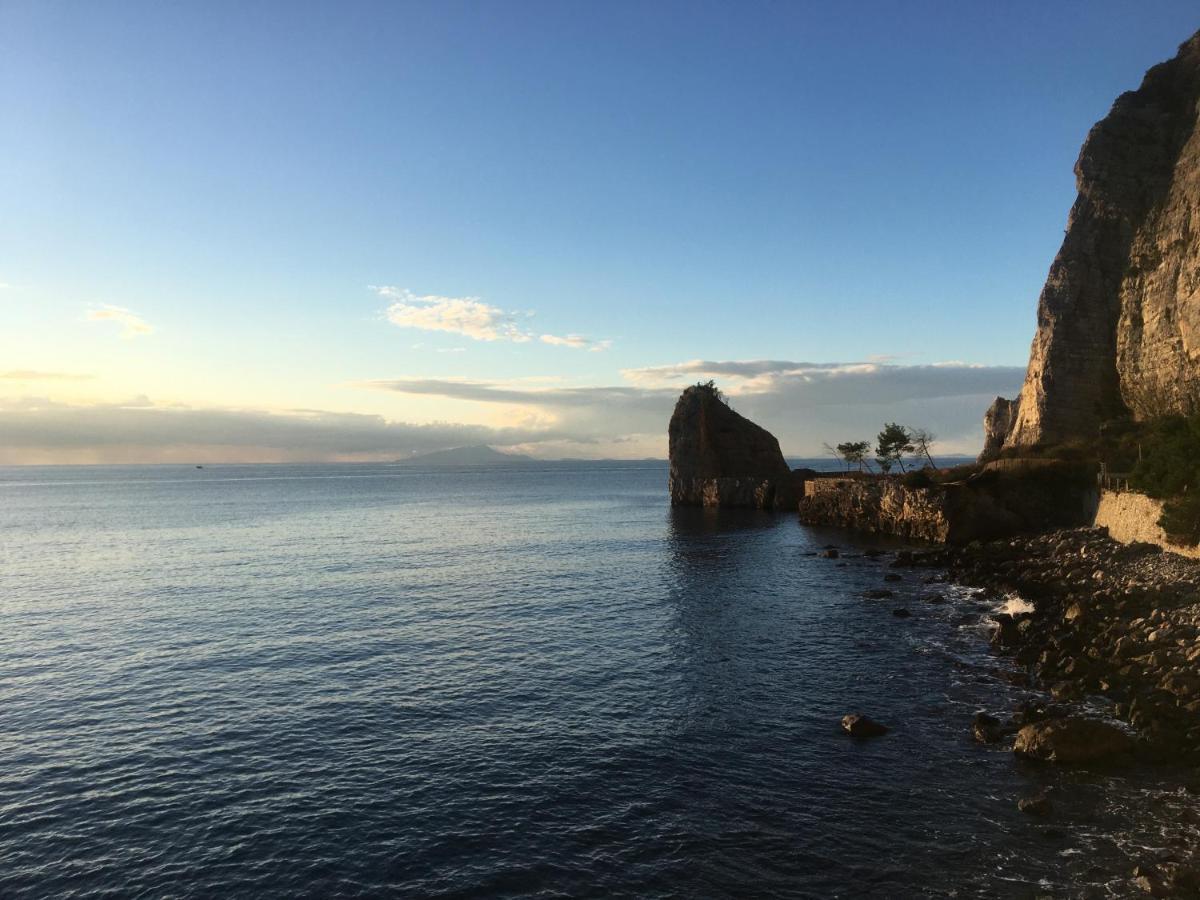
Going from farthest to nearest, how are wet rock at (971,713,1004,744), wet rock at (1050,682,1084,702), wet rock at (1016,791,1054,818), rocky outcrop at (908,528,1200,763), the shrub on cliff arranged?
the shrub on cliff → wet rock at (1050,682,1084,702) → wet rock at (971,713,1004,744) → rocky outcrop at (908,528,1200,763) → wet rock at (1016,791,1054,818)

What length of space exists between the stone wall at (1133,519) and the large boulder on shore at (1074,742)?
26.0m

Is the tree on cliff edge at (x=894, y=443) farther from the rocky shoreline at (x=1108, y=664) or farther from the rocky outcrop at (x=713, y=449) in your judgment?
the rocky shoreline at (x=1108, y=664)

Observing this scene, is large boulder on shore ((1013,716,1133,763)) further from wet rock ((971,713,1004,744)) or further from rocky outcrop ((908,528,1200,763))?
wet rock ((971,713,1004,744))

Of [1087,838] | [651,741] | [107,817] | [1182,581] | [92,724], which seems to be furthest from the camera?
[1182,581]

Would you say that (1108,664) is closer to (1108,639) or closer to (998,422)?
(1108,639)

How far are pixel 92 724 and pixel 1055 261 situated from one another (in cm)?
9881

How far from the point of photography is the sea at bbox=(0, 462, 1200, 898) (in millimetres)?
18500

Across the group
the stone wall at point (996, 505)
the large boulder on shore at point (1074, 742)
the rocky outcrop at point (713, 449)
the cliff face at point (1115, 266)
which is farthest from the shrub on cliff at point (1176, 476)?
the rocky outcrop at point (713, 449)

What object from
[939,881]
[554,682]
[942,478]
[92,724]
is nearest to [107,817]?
[92,724]

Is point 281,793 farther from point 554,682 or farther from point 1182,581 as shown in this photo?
point 1182,581

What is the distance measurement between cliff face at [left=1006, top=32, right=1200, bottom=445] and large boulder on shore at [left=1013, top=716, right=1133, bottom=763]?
58.8 metres

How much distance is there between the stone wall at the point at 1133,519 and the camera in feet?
154

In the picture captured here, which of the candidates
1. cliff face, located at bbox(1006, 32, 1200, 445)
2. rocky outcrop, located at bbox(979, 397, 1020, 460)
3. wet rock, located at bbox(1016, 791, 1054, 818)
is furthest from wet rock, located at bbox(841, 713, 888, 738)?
rocky outcrop, located at bbox(979, 397, 1020, 460)

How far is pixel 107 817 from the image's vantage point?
21.6m
